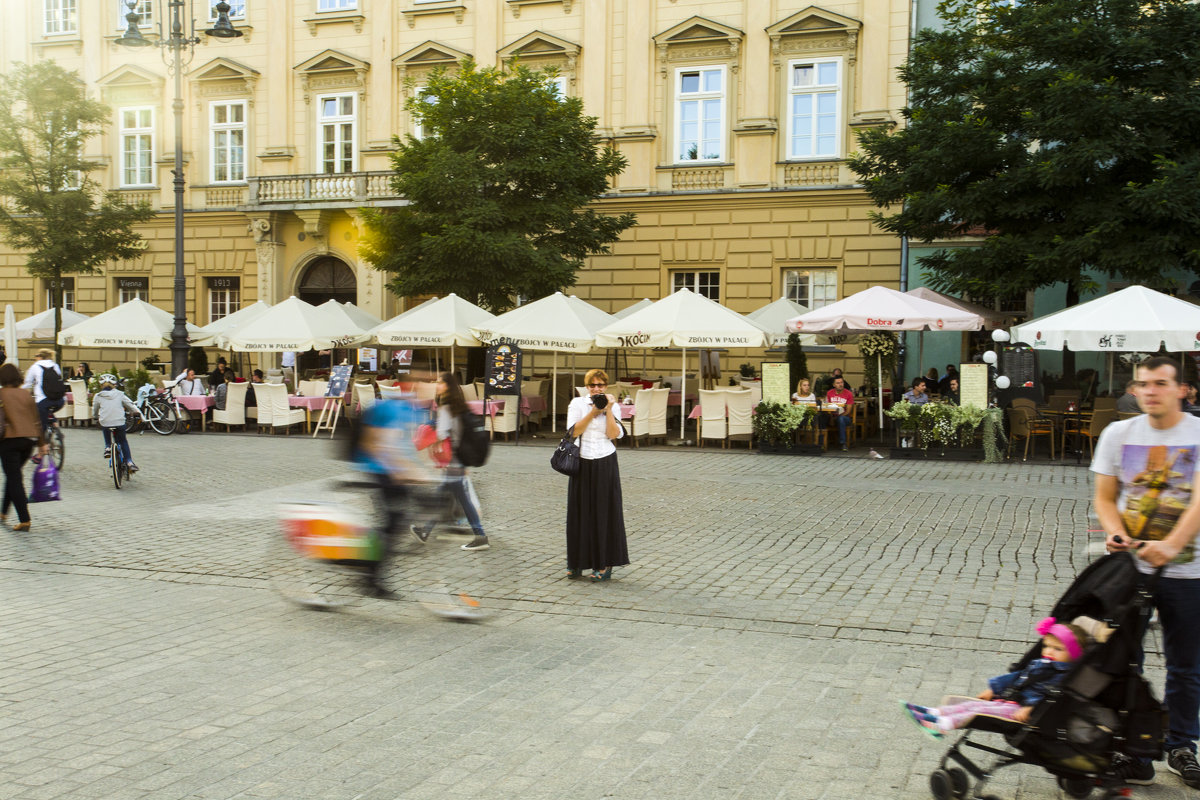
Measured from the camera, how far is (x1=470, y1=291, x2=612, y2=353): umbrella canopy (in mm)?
20266

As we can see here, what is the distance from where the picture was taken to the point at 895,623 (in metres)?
7.36

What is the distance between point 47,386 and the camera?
48.9ft

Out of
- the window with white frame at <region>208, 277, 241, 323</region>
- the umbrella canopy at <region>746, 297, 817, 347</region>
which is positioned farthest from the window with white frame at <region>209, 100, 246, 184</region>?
the umbrella canopy at <region>746, 297, 817, 347</region>

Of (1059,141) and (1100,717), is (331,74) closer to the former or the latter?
(1059,141)

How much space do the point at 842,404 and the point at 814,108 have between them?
10.3 meters

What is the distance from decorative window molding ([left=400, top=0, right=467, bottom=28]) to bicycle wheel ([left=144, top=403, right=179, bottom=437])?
13.4 meters

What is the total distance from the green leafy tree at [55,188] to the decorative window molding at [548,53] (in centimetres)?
1098

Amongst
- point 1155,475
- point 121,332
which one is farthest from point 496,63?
point 1155,475

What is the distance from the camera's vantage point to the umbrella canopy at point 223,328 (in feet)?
81.4

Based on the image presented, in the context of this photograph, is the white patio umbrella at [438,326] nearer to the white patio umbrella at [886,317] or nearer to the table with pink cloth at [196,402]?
the table with pink cloth at [196,402]

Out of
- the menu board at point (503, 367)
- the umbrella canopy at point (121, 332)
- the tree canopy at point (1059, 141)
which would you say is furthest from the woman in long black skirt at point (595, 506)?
the umbrella canopy at point (121, 332)

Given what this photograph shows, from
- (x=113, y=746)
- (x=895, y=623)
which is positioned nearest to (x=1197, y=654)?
(x=895, y=623)

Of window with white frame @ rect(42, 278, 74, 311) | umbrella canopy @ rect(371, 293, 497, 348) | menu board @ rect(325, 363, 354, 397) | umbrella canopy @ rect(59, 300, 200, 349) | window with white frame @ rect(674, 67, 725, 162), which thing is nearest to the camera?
umbrella canopy @ rect(371, 293, 497, 348)

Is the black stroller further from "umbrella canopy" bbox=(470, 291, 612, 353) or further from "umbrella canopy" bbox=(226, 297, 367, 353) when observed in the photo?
"umbrella canopy" bbox=(226, 297, 367, 353)
